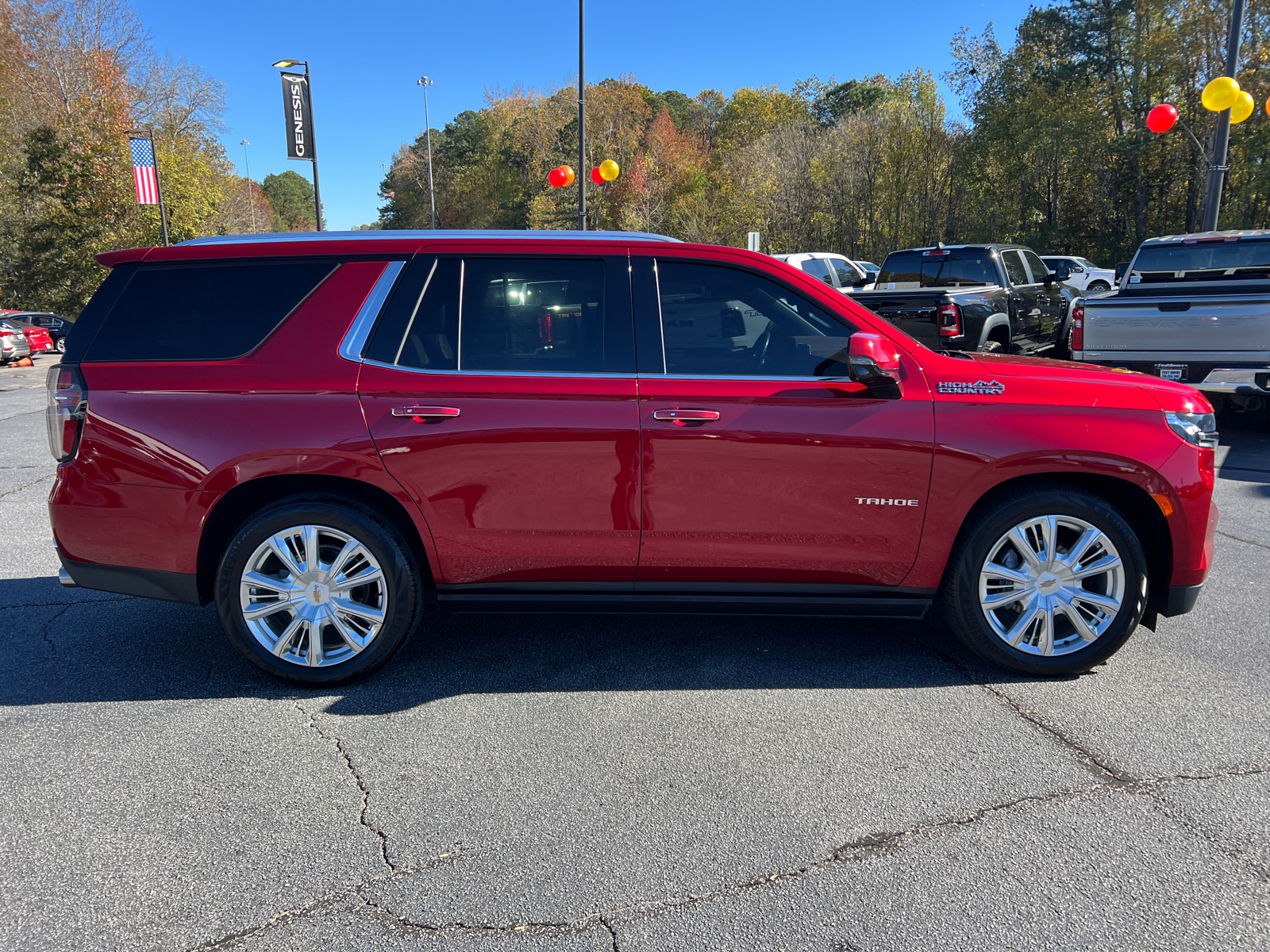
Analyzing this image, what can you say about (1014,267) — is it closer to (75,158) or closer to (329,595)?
(329,595)

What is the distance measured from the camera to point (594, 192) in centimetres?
4988

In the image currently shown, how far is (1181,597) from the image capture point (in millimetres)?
3750

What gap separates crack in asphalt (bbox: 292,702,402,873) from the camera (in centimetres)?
262

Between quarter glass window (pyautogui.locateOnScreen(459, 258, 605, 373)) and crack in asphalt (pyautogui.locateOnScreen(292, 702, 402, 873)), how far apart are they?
62.1 inches

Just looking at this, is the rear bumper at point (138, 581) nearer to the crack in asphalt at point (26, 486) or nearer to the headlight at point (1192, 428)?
the headlight at point (1192, 428)

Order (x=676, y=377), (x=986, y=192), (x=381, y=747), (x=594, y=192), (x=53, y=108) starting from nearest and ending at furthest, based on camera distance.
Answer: (x=381, y=747) → (x=676, y=377) → (x=53, y=108) → (x=986, y=192) → (x=594, y=192)

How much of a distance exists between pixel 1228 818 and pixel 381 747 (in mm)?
2909

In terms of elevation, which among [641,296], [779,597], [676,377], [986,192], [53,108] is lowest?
[779,597]

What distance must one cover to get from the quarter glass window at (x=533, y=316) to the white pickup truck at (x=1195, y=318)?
24.4 ft

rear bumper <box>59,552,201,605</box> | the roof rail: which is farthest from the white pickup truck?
rear bumper <box>59,552,201,605</box>

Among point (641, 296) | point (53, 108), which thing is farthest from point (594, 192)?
point (641, 296)

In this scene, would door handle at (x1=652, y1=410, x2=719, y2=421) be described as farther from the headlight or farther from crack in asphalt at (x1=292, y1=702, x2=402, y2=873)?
the headlight

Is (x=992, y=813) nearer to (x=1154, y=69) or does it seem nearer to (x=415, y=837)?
(x=415, y=837)

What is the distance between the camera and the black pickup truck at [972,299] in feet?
35.0
